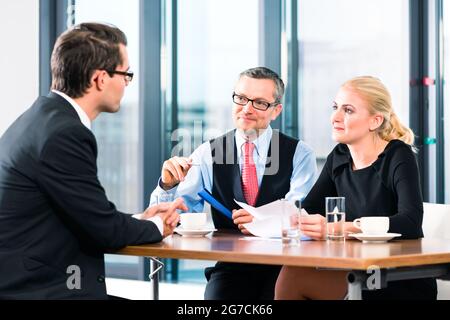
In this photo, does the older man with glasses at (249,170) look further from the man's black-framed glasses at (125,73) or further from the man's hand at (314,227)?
the man's black-framed glasses at (125,73)

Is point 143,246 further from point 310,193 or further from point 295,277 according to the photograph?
point 310,193

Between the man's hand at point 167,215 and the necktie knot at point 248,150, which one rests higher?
the necktie knot at point 248,150

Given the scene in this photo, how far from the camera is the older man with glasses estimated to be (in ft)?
10.3

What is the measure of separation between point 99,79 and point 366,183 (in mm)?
1072

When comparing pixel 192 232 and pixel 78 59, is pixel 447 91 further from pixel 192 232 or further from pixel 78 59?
pixel 78 59

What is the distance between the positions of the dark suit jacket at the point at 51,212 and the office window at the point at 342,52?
3.05m

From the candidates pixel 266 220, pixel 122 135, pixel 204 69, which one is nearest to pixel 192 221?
pixel 266 220

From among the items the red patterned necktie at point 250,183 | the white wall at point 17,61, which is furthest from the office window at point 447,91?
the white wall at point 17,61

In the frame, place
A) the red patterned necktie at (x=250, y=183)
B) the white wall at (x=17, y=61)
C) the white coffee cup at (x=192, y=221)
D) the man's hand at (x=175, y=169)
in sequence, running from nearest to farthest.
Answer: the white coffee cup at (x=192, y=221), the man's hand at (x=175, y=169), the red patterned necktie at (x=250, y=183), the white wall at (x=17, y=61)

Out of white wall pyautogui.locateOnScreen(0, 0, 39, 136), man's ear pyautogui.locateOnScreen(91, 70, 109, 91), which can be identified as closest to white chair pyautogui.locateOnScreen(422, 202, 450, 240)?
man's ear pyautogui.locateOnScreen(91, 70, 109, 91)

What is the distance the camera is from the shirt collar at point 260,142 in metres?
3.31

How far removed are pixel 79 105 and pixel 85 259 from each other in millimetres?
475

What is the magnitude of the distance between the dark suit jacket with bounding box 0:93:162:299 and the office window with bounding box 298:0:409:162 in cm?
305

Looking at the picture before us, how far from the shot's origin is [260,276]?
313 centimetres
